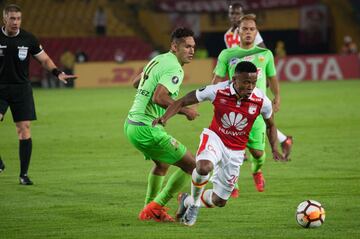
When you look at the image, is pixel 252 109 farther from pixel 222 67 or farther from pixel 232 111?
pixel 222 67

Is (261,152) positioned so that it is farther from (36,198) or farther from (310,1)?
(310,1)

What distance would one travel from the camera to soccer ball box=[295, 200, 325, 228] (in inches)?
362

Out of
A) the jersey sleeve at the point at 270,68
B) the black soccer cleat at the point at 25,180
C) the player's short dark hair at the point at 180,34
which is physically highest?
the player's short dark hair at the point at 180,34

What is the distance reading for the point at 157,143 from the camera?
970 centimetres

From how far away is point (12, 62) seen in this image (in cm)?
1299

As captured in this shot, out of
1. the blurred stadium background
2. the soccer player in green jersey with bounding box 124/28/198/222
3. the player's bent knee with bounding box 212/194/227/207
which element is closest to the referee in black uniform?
the soccer player in green jersey with bounding box 124/28/198/222

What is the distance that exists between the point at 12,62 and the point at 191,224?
15.7ft

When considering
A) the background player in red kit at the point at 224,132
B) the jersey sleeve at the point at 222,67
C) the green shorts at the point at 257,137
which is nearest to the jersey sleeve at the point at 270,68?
the jersey sleeve at the point at 222,67

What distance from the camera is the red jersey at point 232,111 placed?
31.2ft

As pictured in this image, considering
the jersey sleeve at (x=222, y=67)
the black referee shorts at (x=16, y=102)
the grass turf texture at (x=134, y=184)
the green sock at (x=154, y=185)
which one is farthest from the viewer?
the black referee shorts at (x=16, y=102)

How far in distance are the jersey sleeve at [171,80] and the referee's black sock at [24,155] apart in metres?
4.07

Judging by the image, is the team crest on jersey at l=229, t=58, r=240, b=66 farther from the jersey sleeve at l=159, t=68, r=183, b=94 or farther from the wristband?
the jersey sleeve at l=159, t=68, r=183, b=94

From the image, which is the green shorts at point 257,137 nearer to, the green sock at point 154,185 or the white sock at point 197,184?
the green sock at point 154,185

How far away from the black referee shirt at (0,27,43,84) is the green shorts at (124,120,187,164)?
3.70 metres
